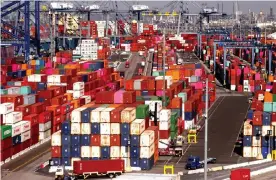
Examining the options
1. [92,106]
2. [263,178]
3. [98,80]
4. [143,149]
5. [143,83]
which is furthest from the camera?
[98,80]

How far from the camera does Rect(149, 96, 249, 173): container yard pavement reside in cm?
3259

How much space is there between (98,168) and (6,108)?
27.2 ft

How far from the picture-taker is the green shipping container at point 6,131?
32.8 m

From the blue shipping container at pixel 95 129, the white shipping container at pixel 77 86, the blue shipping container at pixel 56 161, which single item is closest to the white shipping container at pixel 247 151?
the blue shipping container at pixel 95 129

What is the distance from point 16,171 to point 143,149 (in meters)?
5.85

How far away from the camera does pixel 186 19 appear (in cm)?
11425

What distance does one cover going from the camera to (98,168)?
29047 mm

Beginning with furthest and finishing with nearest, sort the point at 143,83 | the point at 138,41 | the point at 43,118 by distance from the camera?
the point at 138,41 → the point at 143,83 → the point at 43,118

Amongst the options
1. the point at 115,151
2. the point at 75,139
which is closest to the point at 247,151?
the point at 115,151

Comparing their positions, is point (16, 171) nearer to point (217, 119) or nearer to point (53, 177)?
point (53, 177)

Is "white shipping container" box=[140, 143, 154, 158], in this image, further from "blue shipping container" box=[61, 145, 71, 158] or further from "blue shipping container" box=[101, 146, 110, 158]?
"blue shipping container" box=[61, 145, 71, 158]

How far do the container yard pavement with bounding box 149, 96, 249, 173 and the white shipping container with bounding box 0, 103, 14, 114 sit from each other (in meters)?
8.31

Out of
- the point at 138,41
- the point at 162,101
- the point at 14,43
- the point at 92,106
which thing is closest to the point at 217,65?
the point at 14,43

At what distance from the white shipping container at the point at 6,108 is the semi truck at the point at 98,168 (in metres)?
7.16
